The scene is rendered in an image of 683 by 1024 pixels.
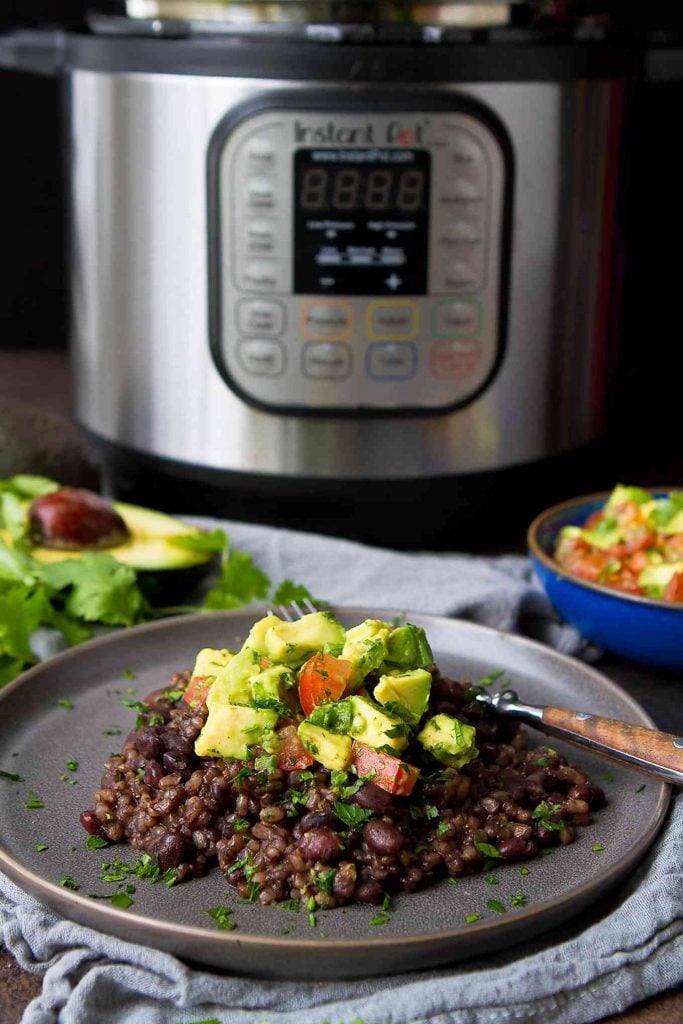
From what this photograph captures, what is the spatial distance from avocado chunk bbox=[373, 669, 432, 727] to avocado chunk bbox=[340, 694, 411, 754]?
0.01 m

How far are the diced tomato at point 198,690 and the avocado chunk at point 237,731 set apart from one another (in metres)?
0.05

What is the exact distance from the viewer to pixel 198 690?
35.3 inches

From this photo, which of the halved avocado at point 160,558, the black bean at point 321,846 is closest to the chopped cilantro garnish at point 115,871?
the black bean at point 321,846

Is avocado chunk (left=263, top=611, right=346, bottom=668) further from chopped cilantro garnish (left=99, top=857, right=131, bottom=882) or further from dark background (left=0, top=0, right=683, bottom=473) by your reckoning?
dark background (left=0, top=0, right=683, bottom=473)

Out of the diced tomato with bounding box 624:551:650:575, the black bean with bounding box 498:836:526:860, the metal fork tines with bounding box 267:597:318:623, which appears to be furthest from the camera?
the diced tomato with bounding box 624:551:650:575

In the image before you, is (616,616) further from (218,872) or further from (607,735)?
(218,872)

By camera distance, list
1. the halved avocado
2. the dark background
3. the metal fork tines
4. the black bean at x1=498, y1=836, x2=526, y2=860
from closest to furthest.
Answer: the black bean at x1=498, y1=836, x2=526, y2=860, the metal fork tines, the halved avocado, the dark background

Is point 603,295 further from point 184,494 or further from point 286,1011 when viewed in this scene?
point 286,1011

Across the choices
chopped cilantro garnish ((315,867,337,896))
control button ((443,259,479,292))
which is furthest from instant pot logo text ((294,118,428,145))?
chopped cilantro garnish ((315,867,337,896))

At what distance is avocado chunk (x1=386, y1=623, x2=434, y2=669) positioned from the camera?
86 cm

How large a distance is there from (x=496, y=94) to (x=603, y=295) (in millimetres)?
256

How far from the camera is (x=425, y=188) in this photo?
1265 millimetres

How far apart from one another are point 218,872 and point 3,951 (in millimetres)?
129

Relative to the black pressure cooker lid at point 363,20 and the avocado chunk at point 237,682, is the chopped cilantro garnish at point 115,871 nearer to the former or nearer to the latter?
the avocado chunk at point 237,682
